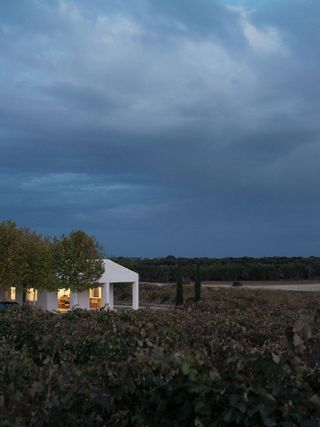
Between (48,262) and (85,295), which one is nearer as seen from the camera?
(48,262)

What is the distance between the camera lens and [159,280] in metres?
90.9

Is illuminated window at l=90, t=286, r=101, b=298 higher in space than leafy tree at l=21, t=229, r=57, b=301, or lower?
lower

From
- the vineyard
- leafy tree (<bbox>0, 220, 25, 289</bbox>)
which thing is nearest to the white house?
leafy tree (<bbox>0, 220, 25, 289</bbox>)

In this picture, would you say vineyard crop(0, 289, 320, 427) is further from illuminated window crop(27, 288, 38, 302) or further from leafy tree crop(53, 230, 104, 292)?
illuminated window crop(27, 288, 38, 302)

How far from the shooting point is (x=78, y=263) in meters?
40.9

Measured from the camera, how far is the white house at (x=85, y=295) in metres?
42.7

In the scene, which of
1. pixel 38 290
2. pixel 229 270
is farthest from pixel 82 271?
pixel 229 270

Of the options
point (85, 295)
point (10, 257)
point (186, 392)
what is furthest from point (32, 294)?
point (186, 392)

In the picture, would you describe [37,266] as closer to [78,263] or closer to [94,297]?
[78,263]

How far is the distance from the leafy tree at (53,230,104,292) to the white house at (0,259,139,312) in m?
1.38

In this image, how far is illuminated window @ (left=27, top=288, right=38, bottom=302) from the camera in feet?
141

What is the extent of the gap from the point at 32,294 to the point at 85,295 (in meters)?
3.62

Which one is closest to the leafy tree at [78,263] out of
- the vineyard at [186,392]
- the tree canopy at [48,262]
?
the tree canopy at [48,262]

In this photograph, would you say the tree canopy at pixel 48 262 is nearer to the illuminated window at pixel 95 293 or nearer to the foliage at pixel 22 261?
the foliage at pixel 22 261
